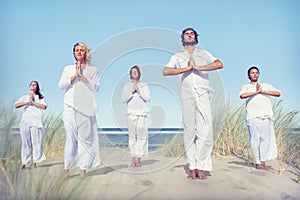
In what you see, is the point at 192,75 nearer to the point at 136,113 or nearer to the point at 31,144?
the point at 136,113

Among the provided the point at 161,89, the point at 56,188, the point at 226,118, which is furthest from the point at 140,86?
the point at 56,188

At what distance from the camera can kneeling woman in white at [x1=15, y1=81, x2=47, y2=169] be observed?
2994 millimetres

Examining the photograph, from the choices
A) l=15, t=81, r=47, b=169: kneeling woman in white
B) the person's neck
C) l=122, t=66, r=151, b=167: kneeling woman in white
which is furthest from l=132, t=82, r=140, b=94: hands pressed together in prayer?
l=15, t=81, r=47, b=169: kneeling woman in white

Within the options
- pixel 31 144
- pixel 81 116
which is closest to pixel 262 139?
pixel 81 116

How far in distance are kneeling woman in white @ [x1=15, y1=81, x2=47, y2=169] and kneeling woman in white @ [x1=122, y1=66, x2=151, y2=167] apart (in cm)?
58

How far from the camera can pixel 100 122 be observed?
2924 millimetres

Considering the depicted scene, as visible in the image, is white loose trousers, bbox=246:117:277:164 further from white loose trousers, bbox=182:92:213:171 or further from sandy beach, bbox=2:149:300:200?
white loose trousers, bbox=182:92:213:171

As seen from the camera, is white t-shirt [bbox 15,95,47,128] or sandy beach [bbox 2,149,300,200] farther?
white t-shirt [bbox 15,95,47,128]

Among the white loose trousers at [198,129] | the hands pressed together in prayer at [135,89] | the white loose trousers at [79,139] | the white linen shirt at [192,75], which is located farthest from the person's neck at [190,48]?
the white loose trousers at [79,139]

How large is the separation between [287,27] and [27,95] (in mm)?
1887

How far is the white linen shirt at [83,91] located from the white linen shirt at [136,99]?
0.66 ft

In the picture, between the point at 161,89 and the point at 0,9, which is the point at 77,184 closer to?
the point at 161,89

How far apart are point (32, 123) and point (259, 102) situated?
155 cm

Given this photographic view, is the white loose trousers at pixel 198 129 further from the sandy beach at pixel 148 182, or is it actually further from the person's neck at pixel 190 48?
the person's neck at pixel 190 48
